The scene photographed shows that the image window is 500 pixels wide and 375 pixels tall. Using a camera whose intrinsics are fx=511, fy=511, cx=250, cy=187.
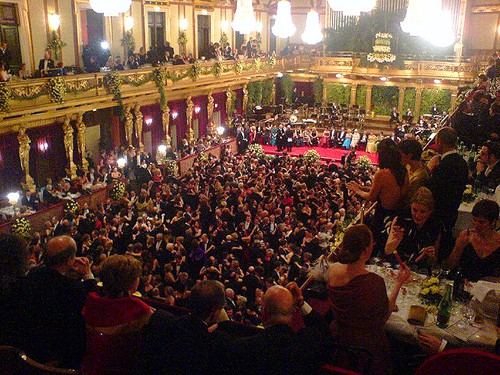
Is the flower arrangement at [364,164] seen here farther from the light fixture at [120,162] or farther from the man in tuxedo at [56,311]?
the man in tuxedo at [56,311]

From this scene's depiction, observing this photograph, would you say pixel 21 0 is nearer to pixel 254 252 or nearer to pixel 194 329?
pixel 254 252

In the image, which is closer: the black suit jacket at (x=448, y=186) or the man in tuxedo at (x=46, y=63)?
the black suit jacket at (x=448, y=186)

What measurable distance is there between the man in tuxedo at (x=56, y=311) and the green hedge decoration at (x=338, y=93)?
28928mm

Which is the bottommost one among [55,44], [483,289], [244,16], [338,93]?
[338,93]

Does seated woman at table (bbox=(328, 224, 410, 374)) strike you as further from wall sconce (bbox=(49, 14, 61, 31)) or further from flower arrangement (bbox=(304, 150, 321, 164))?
wall sconce (bbox=(49, 14, 61, 31))

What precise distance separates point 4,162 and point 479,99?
13.3 meters

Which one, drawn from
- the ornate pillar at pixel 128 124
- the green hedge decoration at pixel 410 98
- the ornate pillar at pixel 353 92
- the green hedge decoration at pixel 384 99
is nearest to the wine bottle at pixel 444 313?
the ornate pillar at pixel 128 124

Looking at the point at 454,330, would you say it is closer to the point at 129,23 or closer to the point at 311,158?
the point at 311,158

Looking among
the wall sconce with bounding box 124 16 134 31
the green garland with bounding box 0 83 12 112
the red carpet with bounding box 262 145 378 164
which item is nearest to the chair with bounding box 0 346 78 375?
the green garland with bounding box 0 83 12 112

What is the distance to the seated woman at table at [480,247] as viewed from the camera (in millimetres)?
4195

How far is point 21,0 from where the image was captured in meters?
16.5

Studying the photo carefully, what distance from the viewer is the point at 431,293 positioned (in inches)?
168

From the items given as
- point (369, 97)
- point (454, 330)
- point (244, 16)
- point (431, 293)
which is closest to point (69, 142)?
point (244, 16)

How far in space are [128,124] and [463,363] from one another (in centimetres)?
1866
